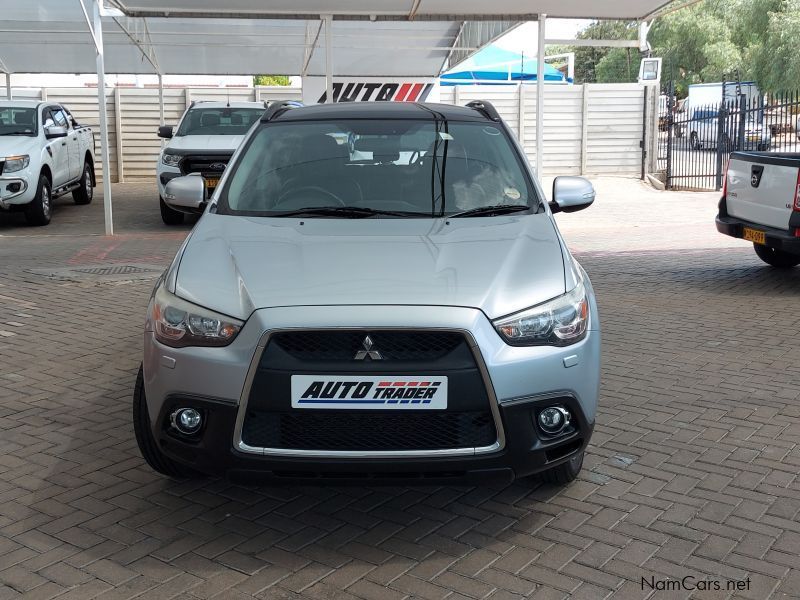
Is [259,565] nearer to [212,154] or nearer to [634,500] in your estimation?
[634,500]

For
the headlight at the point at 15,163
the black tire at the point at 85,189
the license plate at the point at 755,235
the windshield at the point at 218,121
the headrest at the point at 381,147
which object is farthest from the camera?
the black tire at the point at 85,189

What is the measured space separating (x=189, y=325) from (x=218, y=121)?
12650mm

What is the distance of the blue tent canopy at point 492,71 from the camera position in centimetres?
3341

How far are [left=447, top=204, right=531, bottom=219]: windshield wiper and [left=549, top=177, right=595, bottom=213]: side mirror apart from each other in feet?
1.80

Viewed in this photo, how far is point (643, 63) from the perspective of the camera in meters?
24.8

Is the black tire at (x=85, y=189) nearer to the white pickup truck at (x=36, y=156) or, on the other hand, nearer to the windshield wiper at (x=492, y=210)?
the white pickup truck at (x=36, y=156)

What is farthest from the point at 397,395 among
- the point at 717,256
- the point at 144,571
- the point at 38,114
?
the point at 38,114

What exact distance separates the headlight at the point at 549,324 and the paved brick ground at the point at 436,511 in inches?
32.0

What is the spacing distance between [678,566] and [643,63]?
22891 millimetres

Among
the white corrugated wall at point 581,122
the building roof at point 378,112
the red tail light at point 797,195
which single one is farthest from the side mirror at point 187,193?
the white corrugated wall at point 581,122

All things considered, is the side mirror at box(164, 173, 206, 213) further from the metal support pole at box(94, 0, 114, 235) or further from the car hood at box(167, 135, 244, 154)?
the car hood at box(167, 135, 244, 154)

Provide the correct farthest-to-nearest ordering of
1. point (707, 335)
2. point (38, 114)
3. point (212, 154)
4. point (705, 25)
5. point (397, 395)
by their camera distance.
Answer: point (705, 25) → point (38, 114) → point (212, 154) → point (707, 335) → point (397, 395)

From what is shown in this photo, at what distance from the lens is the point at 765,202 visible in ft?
31.8

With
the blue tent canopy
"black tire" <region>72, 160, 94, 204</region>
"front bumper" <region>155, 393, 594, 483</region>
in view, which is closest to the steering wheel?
"front bumper" <region>155, 393, 594, 483</region>
